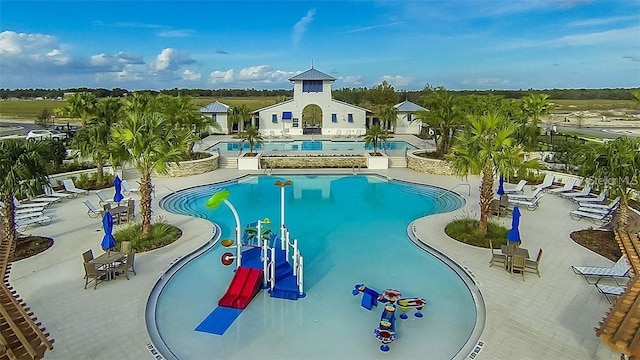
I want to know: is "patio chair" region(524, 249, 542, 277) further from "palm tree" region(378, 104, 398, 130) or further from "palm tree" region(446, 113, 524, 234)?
"palm tree" region(378, 104, 398, 130)

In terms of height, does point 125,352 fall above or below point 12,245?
below

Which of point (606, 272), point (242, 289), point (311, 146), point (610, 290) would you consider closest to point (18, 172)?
point (242, 289)

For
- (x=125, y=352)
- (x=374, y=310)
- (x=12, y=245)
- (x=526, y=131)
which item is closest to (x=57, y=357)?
(x=125, y=352)

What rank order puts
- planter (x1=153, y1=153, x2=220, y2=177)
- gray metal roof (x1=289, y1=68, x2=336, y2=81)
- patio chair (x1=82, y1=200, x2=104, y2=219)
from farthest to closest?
1. gray metal roof (x1=289, y1=68, x2=336, y2=81)
2. planter (x1=153, y1=153, x2=220, y2=177)
3. patio chair (x1=82, y1=200, x2=104, y2=219)

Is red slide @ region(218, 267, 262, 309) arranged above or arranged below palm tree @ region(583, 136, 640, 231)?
below

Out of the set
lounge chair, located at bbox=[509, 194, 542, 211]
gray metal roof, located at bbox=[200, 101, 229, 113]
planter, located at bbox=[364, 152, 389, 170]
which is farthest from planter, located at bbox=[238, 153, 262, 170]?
gray metal roof, located at bbox=[200, 101, 229, 113]

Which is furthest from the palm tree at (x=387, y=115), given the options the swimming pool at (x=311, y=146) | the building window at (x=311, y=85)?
the building window at (x=311, y=85)

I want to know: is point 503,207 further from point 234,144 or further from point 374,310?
point 234,144
